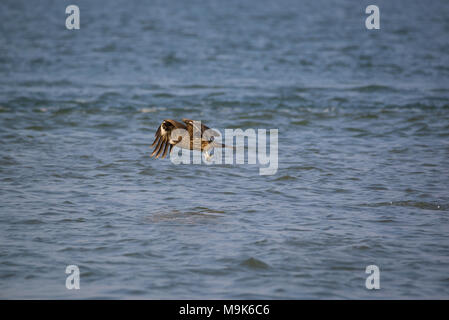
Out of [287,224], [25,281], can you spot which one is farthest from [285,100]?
[25,281]

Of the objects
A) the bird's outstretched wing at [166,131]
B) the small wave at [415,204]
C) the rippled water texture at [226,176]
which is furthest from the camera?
the bird's outstretched wing at [166,131]

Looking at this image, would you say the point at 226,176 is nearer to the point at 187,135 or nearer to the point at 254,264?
the point at 187,135

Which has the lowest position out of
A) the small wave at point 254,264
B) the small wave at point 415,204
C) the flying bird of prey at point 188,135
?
the small wave at point 254,264

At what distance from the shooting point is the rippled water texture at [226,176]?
19.5 feet

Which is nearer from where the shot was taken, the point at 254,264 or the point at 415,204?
the point at 254,264

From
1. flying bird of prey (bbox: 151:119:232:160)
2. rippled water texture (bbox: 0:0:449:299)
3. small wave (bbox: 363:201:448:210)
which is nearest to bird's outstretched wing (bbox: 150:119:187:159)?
flying bird of prey (bbox: 151:119:232:160)

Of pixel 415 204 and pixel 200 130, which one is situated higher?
pixel 200 130

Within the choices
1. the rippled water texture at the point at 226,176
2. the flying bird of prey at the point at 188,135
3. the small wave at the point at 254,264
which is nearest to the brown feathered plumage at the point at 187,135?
the flying bird of prey at the point at 188,135

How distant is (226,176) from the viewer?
939 centimetres

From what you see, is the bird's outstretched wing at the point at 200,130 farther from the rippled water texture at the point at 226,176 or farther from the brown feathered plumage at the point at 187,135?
the rippled water texture at the point at 226,176

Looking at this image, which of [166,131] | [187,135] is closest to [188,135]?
[187,135]

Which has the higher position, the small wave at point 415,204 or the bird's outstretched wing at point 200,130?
the bird's outstretched wing at point 200,130

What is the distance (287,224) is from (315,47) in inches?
655
